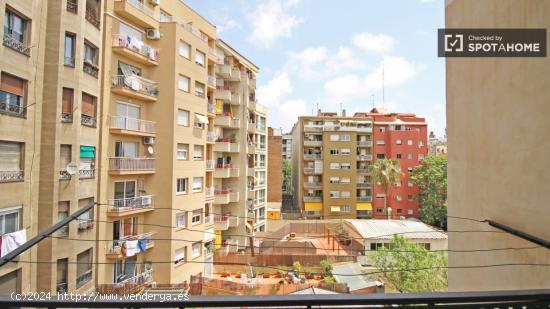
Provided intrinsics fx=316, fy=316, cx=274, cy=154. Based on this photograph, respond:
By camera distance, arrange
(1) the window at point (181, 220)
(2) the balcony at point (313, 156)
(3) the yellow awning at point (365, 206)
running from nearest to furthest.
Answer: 1. (1) the window at point (181, 220)
2. (3) the yellow awning at point (365, 206)
3. (2) the balcony at point (313, 156)

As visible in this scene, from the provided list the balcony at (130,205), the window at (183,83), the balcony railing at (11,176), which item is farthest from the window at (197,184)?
the balcony railing at (11,176)

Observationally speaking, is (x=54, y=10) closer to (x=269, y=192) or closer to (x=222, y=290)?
(x=222, y=290)

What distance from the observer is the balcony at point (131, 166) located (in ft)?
37.8

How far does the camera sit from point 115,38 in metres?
11.7

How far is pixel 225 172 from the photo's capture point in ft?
65.8

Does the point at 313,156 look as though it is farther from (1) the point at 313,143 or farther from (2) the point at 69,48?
(2) the point at 69,48

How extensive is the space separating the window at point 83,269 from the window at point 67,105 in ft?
13.6

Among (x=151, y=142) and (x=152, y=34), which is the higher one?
(x=152, y=34)

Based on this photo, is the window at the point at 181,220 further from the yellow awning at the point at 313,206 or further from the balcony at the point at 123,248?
the yellow awning at the point at 313,206

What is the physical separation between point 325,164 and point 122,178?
23.5 meters

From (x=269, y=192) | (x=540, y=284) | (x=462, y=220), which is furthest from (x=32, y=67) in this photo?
(x=269, y=192)

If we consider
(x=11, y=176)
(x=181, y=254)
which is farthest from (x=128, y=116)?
(x=181, y=254)

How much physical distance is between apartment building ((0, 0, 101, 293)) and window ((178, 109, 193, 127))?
391cm

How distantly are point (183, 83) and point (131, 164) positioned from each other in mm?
4452
